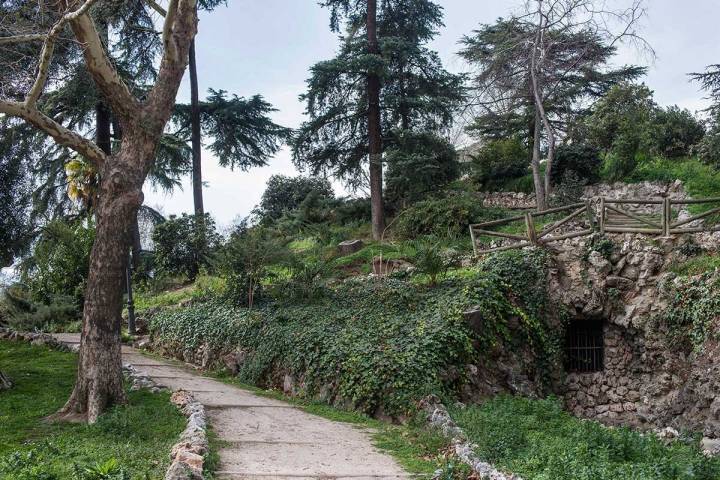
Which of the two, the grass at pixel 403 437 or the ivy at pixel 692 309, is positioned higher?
the ivy at pixel 692 309

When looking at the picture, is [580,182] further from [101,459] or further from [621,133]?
[101,459]

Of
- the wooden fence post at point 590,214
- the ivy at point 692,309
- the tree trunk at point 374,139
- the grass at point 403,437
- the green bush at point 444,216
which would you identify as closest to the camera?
the grass at point 403,437

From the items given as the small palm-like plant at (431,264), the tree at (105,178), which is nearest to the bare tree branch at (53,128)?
the tree at (105,178)

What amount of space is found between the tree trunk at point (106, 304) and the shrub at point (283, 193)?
714 inches

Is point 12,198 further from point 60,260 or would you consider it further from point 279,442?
point 279,442

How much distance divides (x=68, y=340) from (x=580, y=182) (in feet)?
54.9

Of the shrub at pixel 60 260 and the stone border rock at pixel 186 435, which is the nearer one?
the stone border rock at pixel 186 435

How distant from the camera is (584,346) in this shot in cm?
1485

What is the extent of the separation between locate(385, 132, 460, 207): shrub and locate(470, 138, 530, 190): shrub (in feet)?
10.3

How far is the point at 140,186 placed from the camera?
9922mm

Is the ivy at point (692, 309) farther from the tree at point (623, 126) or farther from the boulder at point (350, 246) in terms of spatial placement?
the tree at point (623, 126)

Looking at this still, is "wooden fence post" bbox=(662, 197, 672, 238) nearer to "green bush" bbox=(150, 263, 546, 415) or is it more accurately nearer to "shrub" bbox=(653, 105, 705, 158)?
"green bush" bbox=(150, 263, 546, 415)

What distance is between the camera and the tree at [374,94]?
22016mm

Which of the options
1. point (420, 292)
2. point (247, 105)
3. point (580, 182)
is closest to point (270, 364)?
point (420, 292)
